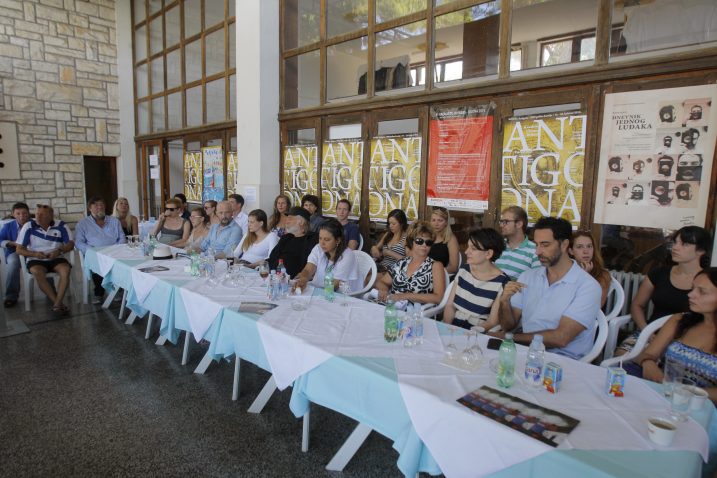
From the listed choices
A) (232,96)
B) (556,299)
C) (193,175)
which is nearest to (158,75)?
(193,175)

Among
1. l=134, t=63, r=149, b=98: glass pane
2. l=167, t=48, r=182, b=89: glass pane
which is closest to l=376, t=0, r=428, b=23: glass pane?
l=167, t=48, r=182, b=89: glass pane

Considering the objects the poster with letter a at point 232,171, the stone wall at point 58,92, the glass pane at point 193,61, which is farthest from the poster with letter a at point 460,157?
the stone wall at point 58,92

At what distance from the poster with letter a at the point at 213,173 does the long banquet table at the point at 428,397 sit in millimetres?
4776

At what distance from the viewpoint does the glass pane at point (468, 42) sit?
407 centimetres

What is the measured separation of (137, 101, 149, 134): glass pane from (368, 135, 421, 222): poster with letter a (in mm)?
6615

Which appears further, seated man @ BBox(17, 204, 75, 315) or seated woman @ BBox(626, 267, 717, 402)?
seated man @ BBox(17, 204, 75, 315)

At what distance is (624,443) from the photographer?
1.35m

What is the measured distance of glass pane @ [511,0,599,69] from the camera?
11.6 ft

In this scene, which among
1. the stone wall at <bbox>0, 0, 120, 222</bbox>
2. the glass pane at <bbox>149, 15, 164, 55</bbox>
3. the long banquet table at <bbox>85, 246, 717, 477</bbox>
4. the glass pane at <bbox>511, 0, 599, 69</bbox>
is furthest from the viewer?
the glass pane at <bbox>149, 15, 164, 55</bbox>

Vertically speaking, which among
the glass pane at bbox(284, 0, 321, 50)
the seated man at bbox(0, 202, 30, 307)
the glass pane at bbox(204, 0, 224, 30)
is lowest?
the seated man at bbox(0, 202, 30, 307)

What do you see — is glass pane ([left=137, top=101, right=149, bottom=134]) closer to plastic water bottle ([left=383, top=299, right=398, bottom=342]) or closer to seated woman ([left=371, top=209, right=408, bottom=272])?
seated woman ([left=371, top=209, right=408, bottom=272])

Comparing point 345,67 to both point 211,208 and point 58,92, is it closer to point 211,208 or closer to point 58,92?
point 211,208

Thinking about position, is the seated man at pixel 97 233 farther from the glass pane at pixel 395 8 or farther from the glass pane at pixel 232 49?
the glass pane at pixel 395 8

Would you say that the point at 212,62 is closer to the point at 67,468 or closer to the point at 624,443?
the point at 67,468
